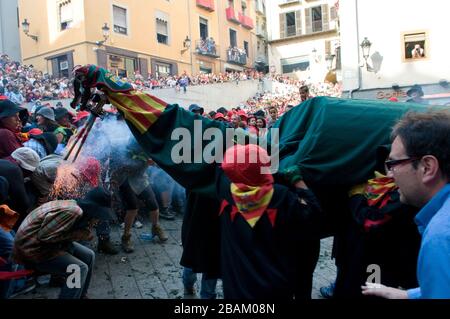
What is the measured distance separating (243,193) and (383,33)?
17.2 m

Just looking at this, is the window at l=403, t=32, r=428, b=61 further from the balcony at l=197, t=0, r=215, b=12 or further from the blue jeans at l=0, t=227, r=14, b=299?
the balcony at l=197, t=0, r=215, b=12

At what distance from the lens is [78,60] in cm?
2294

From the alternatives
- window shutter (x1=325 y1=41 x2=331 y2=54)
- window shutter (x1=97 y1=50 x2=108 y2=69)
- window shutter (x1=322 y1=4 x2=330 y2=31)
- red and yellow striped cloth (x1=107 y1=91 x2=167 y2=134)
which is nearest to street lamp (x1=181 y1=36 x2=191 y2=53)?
window shutter (x1=97 y1=50 x2=108 y2=69)

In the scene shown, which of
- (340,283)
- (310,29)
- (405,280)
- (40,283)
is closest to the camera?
(405,280)

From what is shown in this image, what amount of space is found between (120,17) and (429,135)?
26343 mm

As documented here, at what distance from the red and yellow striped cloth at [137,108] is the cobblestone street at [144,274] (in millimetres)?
2011

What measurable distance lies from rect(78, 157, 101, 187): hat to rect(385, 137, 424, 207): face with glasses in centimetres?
300

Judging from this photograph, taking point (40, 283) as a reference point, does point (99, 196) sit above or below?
above

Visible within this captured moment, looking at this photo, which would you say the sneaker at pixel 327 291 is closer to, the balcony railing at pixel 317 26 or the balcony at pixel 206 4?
the balcony at pixel 206 4

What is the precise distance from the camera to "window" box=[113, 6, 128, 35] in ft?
81.1

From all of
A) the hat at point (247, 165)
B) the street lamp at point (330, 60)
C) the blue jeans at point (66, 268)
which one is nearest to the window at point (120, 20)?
the street lamp at point (330, 60)
